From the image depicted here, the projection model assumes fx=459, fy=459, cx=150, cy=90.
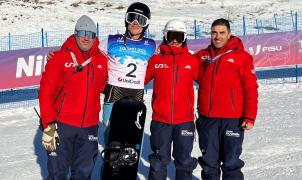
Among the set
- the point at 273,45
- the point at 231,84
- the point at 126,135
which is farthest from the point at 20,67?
the point at 231,84

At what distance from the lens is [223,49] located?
16.6ft

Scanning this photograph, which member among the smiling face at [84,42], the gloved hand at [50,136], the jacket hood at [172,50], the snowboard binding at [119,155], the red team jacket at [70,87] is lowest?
the snowboard binding at [119,155]

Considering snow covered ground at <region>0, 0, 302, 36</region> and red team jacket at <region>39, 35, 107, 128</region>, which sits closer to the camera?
red team jacket at <region>39, 35, 107, 128</region>

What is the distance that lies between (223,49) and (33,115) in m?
7.45

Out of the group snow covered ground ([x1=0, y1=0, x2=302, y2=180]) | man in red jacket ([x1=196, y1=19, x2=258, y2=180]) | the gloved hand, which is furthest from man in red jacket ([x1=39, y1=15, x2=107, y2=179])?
snow covered ground ([x1=0, y1=0, x2=302, y2=180])

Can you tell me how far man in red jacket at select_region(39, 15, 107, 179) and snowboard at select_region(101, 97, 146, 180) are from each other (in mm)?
204

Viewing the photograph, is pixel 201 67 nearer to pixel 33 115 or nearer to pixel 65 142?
pixel 65 142

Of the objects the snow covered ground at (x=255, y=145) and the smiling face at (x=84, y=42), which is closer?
the smiling face at (x=84, y=42)

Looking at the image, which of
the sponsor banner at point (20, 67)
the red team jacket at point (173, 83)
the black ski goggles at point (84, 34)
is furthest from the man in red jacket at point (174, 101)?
the sponsor banner at point (20, 67)

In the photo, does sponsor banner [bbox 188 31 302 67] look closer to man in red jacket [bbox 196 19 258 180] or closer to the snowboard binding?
man in red jacket [bbox 196 19 258 180]

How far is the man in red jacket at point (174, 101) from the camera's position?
514 centimetres

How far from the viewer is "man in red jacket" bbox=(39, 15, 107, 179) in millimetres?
4656

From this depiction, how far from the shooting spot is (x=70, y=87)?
4.72 metres

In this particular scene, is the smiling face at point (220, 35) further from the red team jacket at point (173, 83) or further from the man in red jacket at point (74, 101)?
the man in red jacket at point (74, 101)
